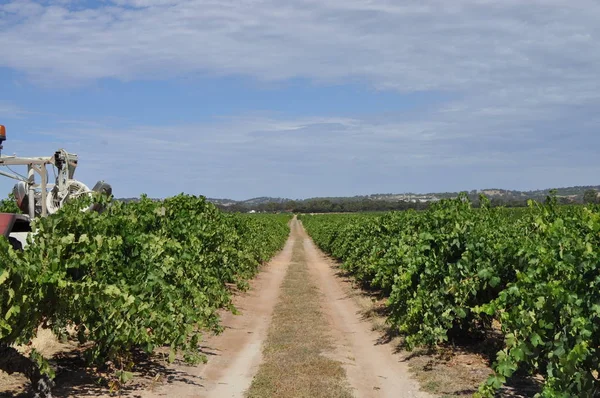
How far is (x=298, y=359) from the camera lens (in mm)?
11055

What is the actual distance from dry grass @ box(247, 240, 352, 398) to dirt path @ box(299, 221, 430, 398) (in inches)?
9.8

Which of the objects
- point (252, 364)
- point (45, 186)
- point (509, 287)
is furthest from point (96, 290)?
point (45, 186)

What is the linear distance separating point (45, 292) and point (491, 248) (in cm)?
699

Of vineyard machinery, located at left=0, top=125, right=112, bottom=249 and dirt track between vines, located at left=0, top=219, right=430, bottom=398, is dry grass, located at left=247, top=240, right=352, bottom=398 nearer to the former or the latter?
dirt track between vines, located at left=0, top=219, right=430, bottom=398

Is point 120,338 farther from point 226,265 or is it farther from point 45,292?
point 226,265

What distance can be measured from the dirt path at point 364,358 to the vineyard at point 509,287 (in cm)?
61

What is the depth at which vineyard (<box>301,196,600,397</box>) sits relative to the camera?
620 cm

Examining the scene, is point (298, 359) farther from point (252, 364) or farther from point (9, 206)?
point (9, 206)

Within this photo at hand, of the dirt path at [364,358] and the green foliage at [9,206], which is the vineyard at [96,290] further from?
the green foliage at [9,206]

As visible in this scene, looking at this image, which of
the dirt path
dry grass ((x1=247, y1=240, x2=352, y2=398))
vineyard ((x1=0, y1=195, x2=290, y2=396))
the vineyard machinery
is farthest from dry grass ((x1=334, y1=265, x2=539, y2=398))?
the vineyard machinery

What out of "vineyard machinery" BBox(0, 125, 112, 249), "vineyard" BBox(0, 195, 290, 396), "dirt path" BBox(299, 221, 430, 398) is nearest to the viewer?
"vineyard" BBox(0, 195, 290, 396)

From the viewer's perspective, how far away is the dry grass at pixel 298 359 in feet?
30.2

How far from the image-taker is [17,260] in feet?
19.9

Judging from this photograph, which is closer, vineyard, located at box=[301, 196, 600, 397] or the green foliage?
vineyard, located at box=[301, 196, 600, 397]
